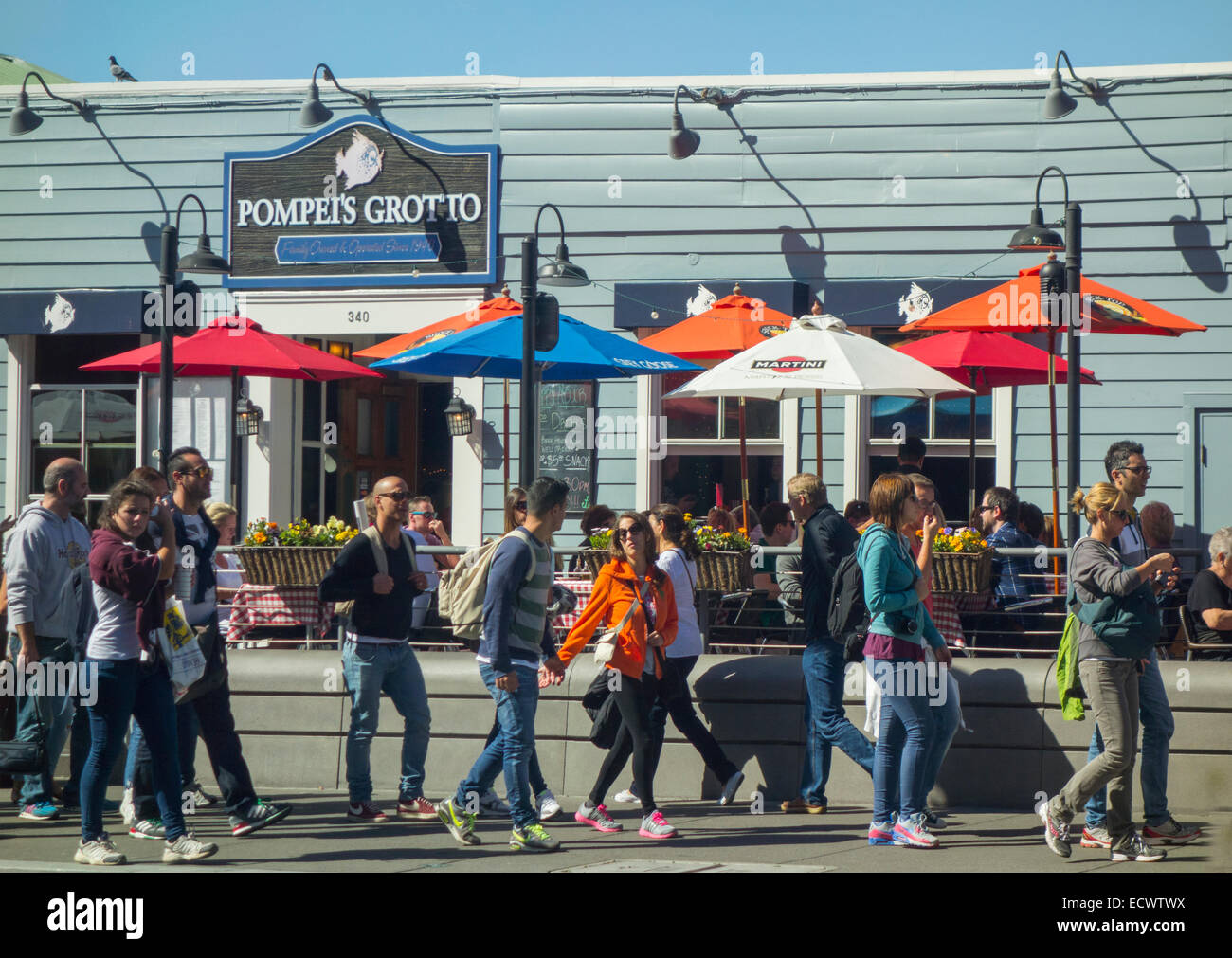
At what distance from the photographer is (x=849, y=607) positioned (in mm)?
7930

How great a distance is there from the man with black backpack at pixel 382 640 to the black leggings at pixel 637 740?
3.34 ft

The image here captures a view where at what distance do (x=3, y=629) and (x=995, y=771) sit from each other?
5863mm

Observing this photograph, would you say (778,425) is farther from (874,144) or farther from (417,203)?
(417,203)

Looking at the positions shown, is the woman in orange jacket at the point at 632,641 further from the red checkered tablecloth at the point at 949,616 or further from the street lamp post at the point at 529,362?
the red checkered tablecloth at the point at 949,616

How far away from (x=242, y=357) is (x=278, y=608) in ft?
8.65

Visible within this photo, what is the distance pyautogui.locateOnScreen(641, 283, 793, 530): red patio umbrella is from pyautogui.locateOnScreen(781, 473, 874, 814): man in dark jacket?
10.2 ft

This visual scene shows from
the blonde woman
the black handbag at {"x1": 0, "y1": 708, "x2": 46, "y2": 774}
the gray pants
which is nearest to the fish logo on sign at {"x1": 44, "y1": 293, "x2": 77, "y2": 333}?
the black handbag at {"x1": 0, "y1": 708, "x2": 46, "y2": 774}

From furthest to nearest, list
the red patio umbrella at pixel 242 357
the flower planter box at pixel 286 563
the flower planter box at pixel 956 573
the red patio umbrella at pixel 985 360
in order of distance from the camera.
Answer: the red patio umbrella at pixel 242 357
the red patio umbrella at pixel 985 360
the flower planter box at pixel 286 563
the flower planter box at pixel 956 573

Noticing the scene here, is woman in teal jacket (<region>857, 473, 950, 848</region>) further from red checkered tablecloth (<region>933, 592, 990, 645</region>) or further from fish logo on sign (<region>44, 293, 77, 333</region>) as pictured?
fish logo on sign (<region>44, 293, 77, 333</region>)

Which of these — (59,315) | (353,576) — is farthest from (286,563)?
(59,315)

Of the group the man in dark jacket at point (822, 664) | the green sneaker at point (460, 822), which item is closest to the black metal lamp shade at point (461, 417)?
the man in dark jacket at point (822, 664)

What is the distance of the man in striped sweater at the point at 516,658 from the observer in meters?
7.37

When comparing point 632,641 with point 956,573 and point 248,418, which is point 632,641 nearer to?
point 956,573

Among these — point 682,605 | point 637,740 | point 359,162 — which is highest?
point 359,162
